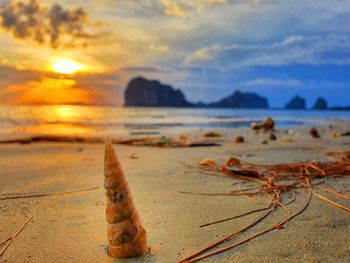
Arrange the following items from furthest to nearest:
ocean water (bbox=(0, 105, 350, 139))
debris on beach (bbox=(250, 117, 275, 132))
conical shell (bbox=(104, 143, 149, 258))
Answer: debris on beach (bbox=(250, 117, 275, 132)) < ocean water (bbox=(0, 105, 350, 139)) < conical shell (bbox=(104, 143, 149, 258))

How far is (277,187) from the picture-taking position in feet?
12.2

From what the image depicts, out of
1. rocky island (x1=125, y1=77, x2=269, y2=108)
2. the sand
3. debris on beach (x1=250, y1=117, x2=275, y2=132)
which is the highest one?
rocky island (x1=125, y1=77, x2=269, y2=108)

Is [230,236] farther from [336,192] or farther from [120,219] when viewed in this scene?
[336,192]

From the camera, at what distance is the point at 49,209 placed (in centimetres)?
302

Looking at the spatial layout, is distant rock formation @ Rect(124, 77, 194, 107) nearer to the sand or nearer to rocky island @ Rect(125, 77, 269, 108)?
rocky island @ Rect(125, 77, 269, 108)

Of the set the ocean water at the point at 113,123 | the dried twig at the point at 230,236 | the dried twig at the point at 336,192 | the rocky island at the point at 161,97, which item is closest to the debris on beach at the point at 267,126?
the ocean water at the point at 113,123

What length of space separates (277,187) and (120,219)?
223 centimetres

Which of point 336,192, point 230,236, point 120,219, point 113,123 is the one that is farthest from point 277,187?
point 113,123

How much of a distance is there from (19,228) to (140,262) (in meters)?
1.12

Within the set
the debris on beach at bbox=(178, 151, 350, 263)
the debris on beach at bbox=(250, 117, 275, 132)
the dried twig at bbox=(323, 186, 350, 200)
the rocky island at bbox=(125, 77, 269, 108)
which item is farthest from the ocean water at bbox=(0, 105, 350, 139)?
the rocky island at bbox=(125, 77, 269, 108)

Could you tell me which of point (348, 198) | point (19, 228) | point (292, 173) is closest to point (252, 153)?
point (292, 173)

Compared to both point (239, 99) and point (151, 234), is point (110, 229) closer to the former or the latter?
point (151, 234)

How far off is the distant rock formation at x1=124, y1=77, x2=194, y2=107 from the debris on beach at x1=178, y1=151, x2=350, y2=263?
139 meters

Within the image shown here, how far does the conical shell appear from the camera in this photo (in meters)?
2.03
